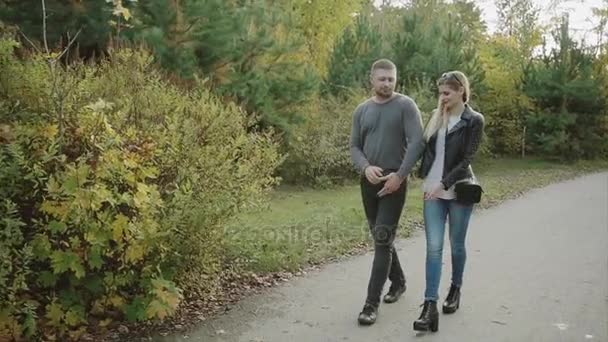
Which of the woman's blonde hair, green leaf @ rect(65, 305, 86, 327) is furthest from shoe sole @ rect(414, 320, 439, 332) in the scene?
green leaf @ rect(65, 305, 86, 327)

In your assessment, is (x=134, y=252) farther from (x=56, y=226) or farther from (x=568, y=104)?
(x=568, y=104)

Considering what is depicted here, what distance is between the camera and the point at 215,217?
16.7ft

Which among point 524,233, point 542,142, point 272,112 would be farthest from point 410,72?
point 524,233

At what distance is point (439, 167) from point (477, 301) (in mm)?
1637

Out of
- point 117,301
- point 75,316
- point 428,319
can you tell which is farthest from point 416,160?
point 75,316

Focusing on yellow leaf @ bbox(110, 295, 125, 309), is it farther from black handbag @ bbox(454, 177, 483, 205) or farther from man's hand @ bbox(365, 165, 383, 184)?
black handbag @ bbox(454, 177, 483, 205)

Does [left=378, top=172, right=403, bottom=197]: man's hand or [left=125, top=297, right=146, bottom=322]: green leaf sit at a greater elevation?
[left=378, top=172, right=403, bottom=197]: man's hand

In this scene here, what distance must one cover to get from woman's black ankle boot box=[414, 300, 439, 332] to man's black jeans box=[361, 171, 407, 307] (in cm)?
40

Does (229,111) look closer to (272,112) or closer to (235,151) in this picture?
(235,151)

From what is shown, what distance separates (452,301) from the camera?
543 centimetres

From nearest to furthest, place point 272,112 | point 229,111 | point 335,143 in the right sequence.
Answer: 1. point 229,111
2. point 272,112
3. point 335,143

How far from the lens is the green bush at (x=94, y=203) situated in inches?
165

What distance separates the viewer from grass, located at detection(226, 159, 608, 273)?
7.08 metres

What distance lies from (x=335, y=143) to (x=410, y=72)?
731 cm
